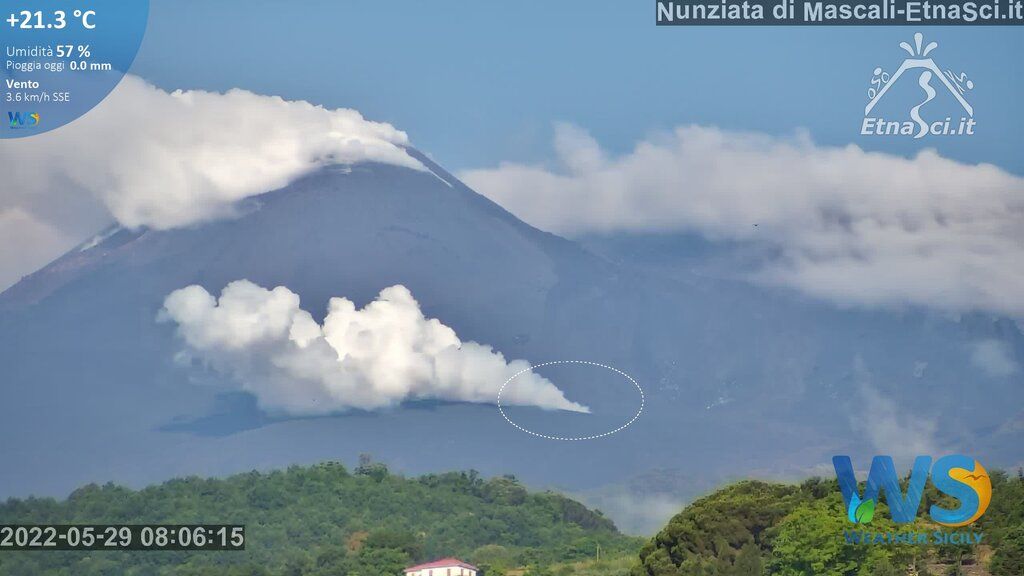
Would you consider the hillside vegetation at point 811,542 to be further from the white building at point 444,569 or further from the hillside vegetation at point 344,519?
the white building at point 444,569

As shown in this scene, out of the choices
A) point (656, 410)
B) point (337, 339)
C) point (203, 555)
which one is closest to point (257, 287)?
point (337, 339)

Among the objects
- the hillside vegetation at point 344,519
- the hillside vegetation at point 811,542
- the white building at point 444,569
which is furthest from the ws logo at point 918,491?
the white building at point 444,569

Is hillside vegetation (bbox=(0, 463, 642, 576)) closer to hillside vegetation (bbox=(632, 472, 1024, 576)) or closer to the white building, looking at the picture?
the white building

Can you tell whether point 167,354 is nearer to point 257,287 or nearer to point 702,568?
point 257,287

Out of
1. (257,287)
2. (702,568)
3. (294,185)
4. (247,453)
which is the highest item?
(294,185)

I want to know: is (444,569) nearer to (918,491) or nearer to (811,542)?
(811,542)

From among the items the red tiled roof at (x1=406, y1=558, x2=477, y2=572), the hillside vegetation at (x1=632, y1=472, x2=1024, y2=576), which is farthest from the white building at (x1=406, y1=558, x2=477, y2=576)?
the hillside vegetation at (x1=632, y1=472, x2=1024, y2=576)

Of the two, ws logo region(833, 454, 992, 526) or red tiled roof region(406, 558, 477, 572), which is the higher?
ws logo region(833, 454, 992, 526)
